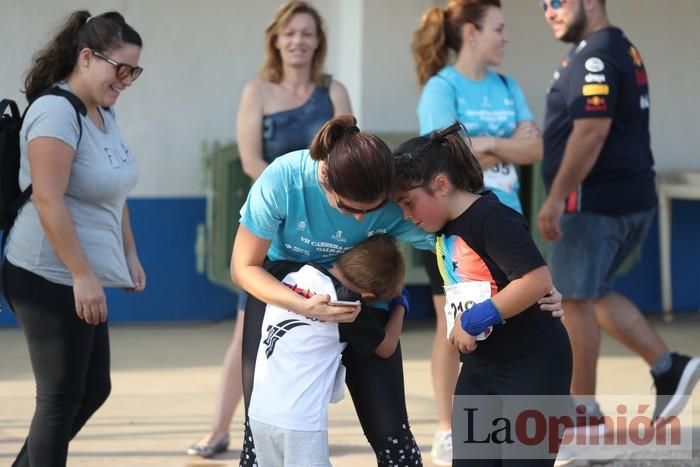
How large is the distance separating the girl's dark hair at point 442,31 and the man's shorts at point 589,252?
851mm

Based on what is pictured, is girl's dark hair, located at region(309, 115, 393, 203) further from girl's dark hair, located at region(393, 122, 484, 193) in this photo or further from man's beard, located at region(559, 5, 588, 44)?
man's beard, located at region(559, 5, 588, 44)

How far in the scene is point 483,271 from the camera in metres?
3.34

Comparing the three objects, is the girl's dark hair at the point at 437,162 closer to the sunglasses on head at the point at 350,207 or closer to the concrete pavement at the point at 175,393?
the sunglasses on head at the point at 350,207

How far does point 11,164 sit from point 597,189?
2.43 metres

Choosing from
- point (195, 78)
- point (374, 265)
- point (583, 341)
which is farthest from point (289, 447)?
point (195, 78)

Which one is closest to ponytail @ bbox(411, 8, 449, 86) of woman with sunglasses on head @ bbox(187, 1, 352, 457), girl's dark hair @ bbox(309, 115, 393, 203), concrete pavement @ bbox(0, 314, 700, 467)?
woman with sunglasses on head @ bbox(187, 1, 352, 457)

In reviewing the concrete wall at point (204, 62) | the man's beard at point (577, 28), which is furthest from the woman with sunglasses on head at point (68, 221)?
the concrete wall at point (204, 62)

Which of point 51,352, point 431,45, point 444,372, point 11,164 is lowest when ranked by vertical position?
point 444,372

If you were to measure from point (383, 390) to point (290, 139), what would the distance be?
161 cm

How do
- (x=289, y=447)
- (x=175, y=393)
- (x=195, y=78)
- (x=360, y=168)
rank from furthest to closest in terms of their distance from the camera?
1. (x=195, y=78)
2. (x=175, y=393)
3. (x=289, y=447)
4. (x=360, y=168)

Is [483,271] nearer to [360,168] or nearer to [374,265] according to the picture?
[374,265]

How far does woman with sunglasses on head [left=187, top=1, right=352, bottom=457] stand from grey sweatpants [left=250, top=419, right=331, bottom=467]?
4.47 ft

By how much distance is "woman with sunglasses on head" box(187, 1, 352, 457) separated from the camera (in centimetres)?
477

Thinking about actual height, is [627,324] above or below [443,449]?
above
